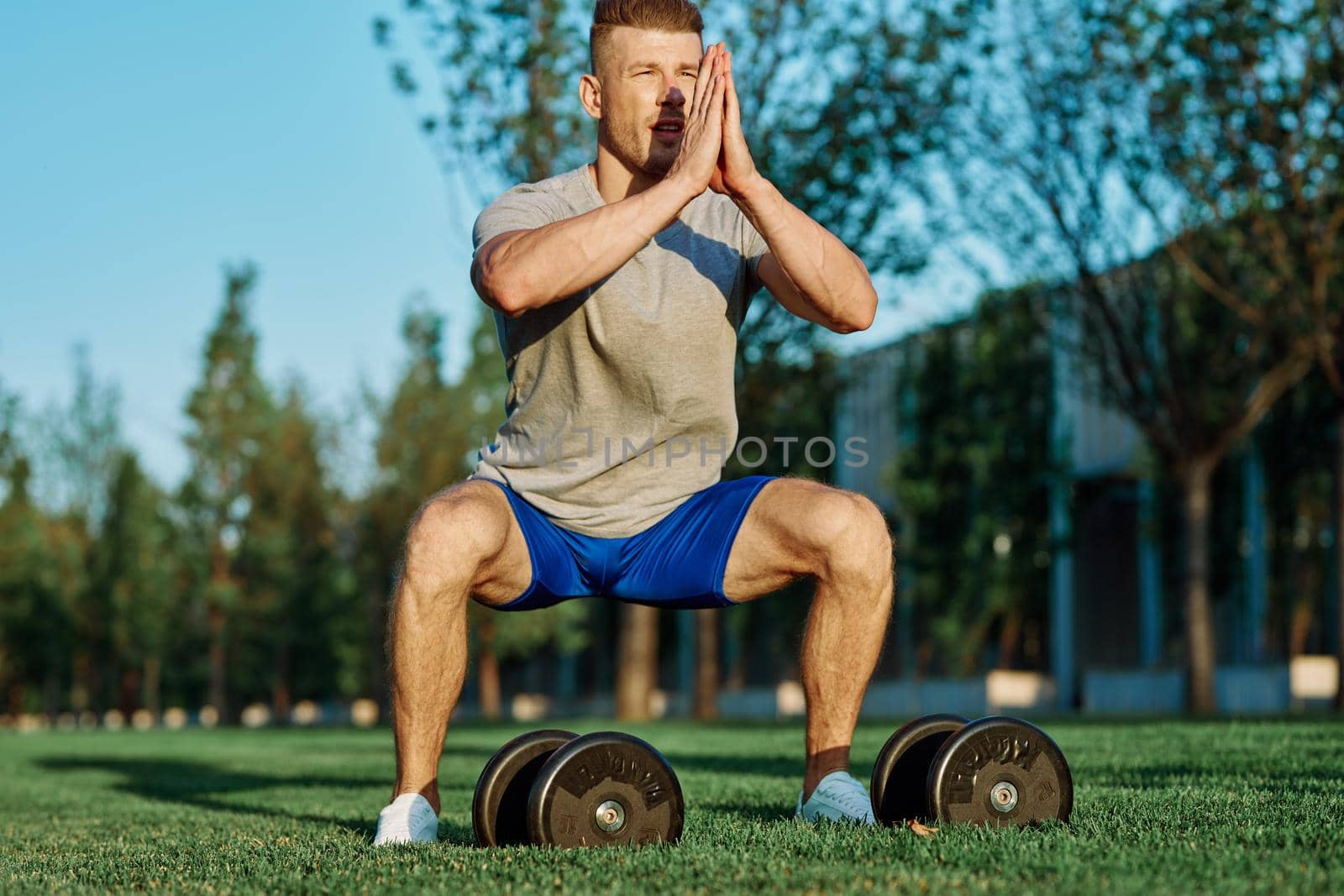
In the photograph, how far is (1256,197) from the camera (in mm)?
13617

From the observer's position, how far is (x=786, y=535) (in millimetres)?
3441

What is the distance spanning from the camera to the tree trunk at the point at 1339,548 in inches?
555

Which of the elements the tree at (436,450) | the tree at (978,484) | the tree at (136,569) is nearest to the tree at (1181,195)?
the tree at (978,484)

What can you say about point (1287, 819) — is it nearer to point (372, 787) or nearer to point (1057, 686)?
point (372, 787)

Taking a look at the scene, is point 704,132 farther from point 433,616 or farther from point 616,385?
point 433,616

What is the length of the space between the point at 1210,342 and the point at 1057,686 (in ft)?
27.4

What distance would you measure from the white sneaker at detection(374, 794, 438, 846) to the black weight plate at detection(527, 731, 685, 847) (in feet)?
1.28

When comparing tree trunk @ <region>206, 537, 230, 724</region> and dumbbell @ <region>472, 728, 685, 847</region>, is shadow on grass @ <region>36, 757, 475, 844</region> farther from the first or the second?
tree trunk @ <region>206, 537, 230, 724</region>

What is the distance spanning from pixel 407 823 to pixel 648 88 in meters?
1.77

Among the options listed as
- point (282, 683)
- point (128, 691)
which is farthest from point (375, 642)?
point (128, 691)

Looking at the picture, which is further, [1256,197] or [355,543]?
[355,543]

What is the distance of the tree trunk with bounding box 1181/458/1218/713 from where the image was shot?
53.2ft

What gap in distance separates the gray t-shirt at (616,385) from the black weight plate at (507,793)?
0.58 metres

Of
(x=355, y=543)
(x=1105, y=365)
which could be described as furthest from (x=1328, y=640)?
(x=355, y=543)
